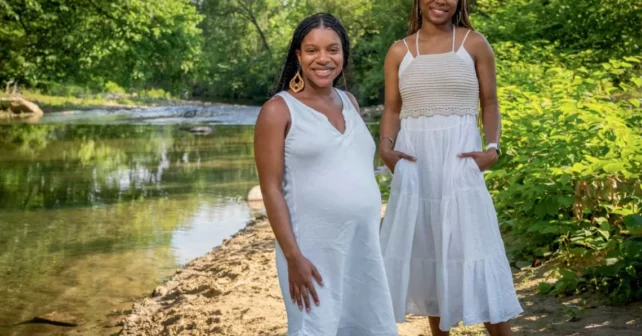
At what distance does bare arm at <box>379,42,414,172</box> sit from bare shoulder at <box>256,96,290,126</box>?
102 cm

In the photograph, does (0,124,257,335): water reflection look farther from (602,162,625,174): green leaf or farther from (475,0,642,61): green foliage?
(475,0,642,61): green foliage

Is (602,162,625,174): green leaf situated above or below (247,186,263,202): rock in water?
above

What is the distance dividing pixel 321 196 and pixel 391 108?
1151mm

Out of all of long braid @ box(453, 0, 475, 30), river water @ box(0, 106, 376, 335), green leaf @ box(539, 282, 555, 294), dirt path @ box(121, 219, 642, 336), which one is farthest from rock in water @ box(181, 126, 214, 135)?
long braid @ box(453, 0, 475, 30)

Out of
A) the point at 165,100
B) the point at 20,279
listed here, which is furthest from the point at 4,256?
the point at 165,100

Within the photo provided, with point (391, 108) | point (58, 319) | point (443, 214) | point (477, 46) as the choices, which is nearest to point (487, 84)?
point (477, 46)

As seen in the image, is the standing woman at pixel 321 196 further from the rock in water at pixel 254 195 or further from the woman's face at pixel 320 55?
the rock in water at pixel 254 195

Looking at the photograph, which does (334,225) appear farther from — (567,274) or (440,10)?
(567,274)

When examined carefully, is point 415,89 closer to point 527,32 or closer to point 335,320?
point 335,320

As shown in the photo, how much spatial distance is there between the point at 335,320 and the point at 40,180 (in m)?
14.3

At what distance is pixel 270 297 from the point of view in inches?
258

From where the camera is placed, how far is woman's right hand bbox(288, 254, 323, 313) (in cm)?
282

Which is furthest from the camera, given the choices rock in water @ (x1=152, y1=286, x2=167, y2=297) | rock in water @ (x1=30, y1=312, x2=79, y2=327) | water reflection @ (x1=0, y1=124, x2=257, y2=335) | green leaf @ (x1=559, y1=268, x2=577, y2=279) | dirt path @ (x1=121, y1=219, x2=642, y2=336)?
water reflection @ (x1=0, y1=124, x2=257, y2=335)

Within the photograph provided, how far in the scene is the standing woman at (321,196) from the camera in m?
2.84
